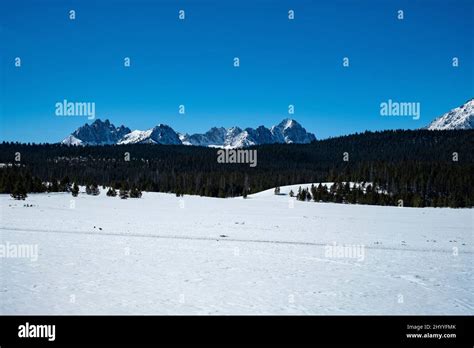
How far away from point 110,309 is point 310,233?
23259 mm

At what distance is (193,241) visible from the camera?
26281mm

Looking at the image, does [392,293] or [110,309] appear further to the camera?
[392,293]

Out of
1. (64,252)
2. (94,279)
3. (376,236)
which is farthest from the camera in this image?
(376,236)

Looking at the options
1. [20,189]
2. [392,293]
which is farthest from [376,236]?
[20,189]

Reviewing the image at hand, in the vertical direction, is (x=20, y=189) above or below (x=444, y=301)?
above

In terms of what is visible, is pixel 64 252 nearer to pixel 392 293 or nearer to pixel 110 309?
pixel 110 309
